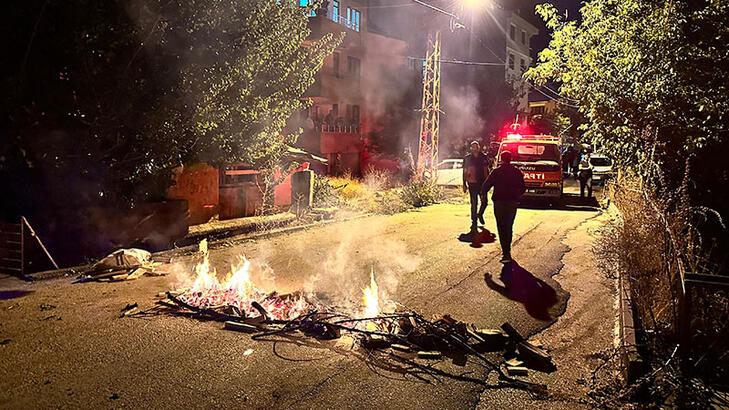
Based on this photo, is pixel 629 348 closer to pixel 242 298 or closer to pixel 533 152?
pixel 242 298

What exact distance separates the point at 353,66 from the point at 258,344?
3076cm

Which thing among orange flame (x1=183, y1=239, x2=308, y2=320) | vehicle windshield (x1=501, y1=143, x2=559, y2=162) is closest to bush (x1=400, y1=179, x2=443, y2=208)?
vehicle windshield (x1=501, y1=143, x2=559, y2=162)

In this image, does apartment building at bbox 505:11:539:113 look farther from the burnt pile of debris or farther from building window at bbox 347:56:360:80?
the burnt pile of debris

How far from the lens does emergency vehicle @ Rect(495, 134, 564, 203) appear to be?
741 inches

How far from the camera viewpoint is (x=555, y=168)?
18906mm

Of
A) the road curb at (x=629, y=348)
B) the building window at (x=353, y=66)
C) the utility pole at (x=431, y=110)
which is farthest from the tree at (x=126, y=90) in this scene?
the building window at (x=353, y=66)

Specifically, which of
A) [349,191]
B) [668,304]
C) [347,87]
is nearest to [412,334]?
[668,304]

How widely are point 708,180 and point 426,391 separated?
8.84 metres

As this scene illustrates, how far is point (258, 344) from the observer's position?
5.26 meters

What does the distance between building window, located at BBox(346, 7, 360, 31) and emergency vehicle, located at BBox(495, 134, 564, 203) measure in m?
18.3

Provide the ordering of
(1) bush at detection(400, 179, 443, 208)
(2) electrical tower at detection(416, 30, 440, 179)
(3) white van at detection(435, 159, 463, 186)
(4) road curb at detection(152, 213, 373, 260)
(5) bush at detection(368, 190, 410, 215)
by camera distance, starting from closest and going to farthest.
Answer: (4) road curb at detection(152, 213, 373, 260)
(5) bush at detection(368, 190, 410, 215)
(1) bush at detection(400, 179, 443, 208)
(2) electrical tower at detection(416, 30, 440, 179)
(3) white van at detection(435, 159, 463, 186)

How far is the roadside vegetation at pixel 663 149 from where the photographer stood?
4.54 metres

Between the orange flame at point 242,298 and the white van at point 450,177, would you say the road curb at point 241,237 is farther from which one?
the white van at point 450,177

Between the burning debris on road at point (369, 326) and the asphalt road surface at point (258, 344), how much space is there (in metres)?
0.20
